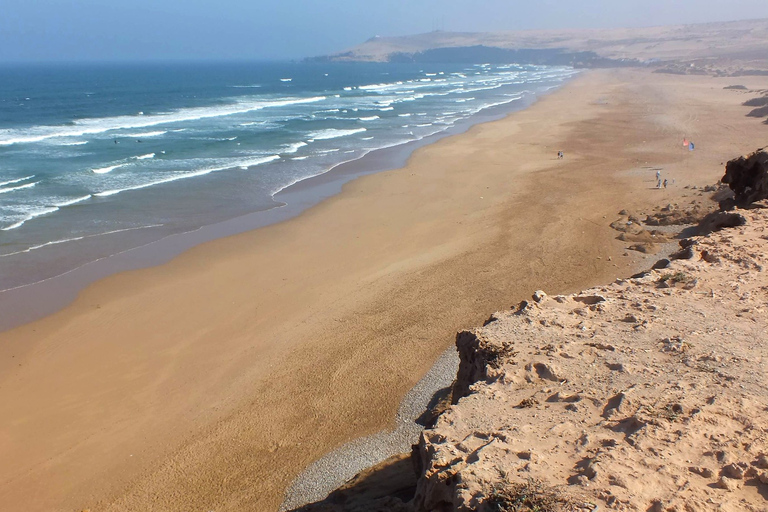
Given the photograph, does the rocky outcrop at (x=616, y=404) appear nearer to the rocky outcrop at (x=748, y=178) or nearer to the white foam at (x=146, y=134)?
the rocky outcrop at (x=748, y=178)

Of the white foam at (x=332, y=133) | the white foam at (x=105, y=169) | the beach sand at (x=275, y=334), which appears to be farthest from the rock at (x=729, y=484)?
the white foam at (x=332, y=133)

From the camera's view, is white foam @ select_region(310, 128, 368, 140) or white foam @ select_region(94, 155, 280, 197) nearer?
white foam @ select_region(94, 155, 280, 197)

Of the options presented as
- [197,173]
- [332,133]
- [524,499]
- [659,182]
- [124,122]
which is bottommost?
[659,182]

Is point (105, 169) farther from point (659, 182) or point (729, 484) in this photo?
point (729, 484)

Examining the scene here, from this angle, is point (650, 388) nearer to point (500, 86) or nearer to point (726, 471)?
point (726, 471)

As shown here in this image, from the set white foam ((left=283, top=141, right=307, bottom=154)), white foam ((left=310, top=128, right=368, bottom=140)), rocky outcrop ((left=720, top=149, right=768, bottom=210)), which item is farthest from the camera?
white foam ((left=310, top=128, right=368, bottom=140))

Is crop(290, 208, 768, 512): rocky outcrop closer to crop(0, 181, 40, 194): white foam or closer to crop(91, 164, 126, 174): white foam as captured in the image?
crop(0, 181, 40, 194): white foam

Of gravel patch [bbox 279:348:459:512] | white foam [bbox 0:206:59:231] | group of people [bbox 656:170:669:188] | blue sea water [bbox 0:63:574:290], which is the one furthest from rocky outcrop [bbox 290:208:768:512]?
white foam [bbox 0:206:59:231]

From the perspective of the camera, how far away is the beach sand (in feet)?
32.0

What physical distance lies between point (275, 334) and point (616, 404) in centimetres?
873

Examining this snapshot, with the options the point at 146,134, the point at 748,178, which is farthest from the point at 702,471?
the point at 146,134

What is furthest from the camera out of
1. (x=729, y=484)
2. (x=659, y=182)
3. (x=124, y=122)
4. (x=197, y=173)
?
(x=124, y=122)

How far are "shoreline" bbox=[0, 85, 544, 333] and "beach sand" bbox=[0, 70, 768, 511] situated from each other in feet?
1.82

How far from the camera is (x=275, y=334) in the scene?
1371 centimetres
